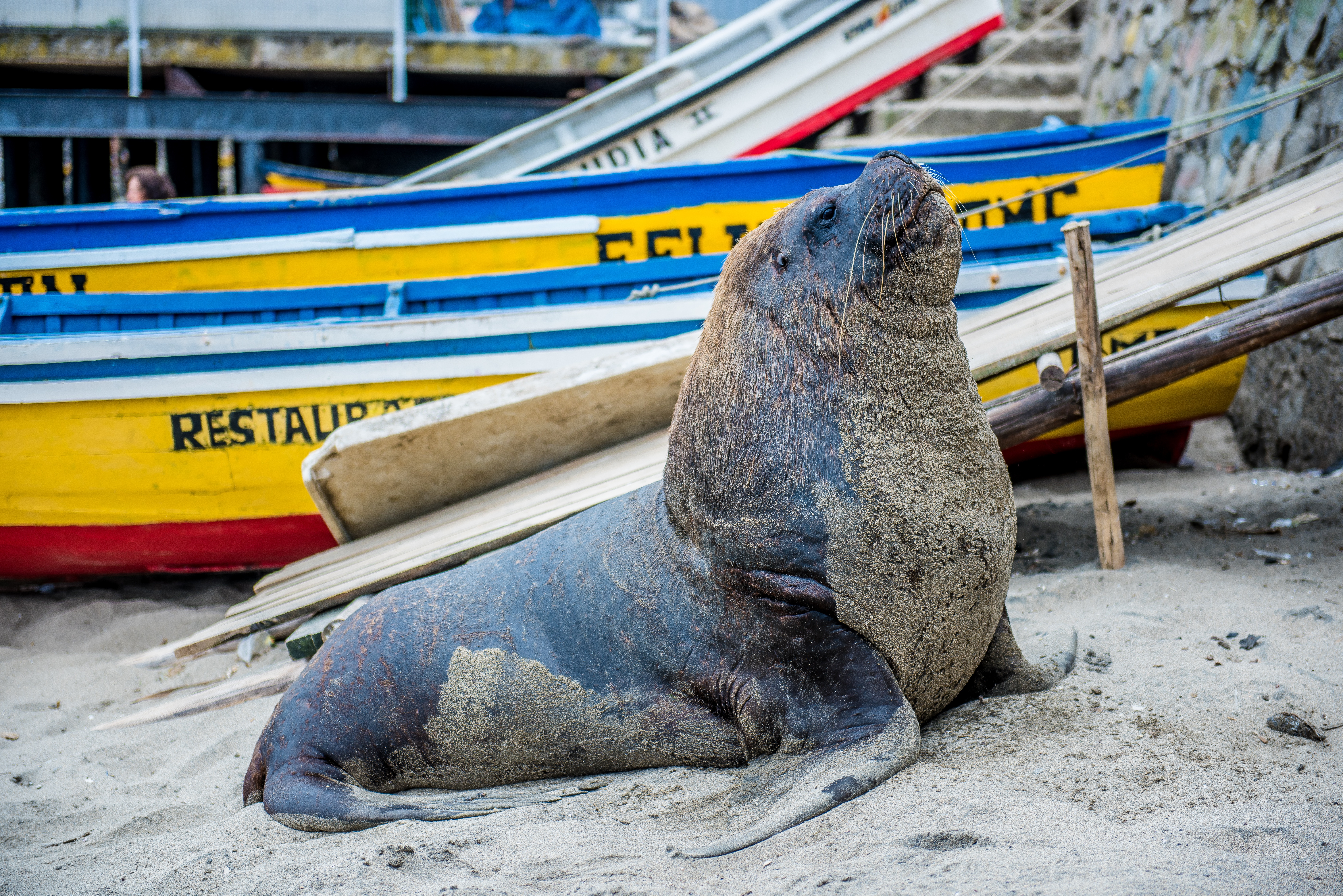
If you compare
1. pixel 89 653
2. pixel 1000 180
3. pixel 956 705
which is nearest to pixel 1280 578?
pixel 956 705

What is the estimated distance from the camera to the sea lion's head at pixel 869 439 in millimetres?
2221

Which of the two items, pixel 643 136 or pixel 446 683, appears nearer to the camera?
pixel 446 683

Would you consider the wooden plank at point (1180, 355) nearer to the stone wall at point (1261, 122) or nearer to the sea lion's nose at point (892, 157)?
the stone wall at point (1261, 122)

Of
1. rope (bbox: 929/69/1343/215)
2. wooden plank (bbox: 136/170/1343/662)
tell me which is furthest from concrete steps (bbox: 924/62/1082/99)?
wooden plank (bbox: 136/170/1343/662)

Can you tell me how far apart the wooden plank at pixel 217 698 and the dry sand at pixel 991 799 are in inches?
2.1

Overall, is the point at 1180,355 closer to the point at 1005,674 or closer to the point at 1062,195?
the point at 1005,674

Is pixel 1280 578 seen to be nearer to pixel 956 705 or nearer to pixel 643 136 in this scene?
pixel 956 705

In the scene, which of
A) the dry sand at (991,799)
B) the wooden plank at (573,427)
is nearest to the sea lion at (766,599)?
the dry sand at (991,799)

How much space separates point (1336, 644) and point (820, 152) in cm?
330

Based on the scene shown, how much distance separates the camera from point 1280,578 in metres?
3.32

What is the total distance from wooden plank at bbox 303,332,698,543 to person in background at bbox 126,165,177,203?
3444 millimetres

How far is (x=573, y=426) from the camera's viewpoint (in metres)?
4.11

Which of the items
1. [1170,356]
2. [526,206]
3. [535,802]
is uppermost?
[526,206]

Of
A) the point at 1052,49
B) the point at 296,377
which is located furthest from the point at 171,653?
the point at 1052,49
